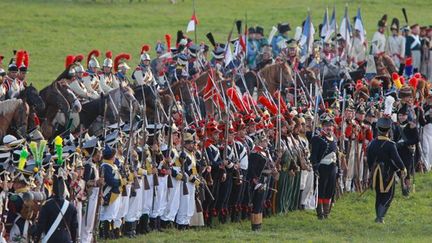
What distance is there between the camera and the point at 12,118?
27812 mm

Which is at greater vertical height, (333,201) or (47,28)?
(47,28)

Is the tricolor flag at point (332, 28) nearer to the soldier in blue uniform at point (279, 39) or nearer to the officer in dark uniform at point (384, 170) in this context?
the soldier in blue uniform at point (279, 39)

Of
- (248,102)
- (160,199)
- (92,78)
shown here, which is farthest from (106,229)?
(92,78)

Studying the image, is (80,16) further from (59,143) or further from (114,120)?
(59,143)

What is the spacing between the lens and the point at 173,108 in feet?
94.9

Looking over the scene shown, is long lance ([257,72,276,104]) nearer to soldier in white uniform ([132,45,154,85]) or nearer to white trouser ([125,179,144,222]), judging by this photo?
soldier in white uniform ([132,45,154,85])

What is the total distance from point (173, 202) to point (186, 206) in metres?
0.26

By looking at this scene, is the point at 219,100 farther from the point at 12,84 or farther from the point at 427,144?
the point at 427,144

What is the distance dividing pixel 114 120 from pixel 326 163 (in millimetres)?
4436

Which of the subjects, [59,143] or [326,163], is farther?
[326,163]

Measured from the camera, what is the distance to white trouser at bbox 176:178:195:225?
2639cm

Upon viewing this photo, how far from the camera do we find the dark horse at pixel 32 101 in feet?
92.9

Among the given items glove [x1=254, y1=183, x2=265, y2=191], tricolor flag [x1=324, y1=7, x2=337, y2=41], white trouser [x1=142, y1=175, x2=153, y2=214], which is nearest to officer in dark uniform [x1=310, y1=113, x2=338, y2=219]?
glove [x1=254, y1=183, x2=265, y2=191]

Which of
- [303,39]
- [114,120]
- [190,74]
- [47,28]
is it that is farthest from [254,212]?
[47,28]
